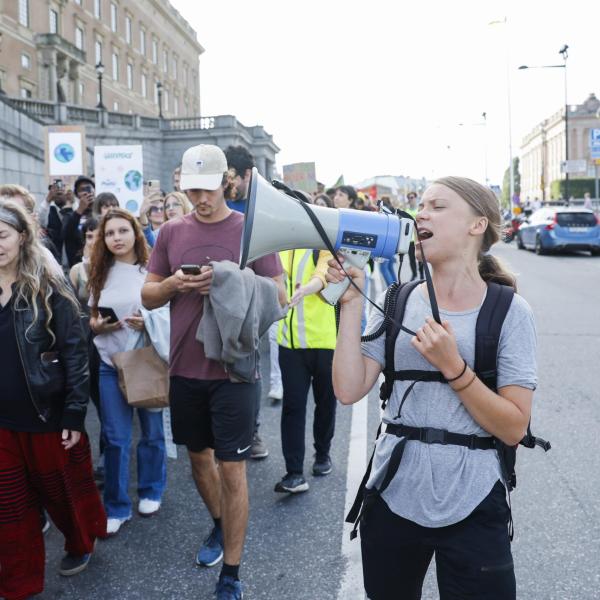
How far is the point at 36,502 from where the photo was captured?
10.7 ft

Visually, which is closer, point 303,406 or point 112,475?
point 112,475

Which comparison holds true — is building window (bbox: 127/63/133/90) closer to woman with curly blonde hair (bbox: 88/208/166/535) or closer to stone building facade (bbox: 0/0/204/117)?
stone building facade (bbox: 0/0/204/117)

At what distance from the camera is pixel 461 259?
80.9 inches

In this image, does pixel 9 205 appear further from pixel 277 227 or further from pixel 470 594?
pixel 470 594

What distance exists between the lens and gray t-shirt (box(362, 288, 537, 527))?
1.93m

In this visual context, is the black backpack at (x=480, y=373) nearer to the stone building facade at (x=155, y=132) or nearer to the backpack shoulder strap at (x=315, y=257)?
the backpack shoulder strap at (x=315, y=257)

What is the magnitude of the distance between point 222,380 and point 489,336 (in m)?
1.60

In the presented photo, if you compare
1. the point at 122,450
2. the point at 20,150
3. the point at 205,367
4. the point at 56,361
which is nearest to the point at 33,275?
the point at 56,361

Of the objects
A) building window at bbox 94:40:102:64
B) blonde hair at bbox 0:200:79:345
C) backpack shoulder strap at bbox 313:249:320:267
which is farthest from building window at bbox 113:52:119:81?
blonde hair at bbox 0:200:79:345

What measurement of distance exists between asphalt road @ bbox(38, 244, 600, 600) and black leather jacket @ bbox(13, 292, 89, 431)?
78 centimetres

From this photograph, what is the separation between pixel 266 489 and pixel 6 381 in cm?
183

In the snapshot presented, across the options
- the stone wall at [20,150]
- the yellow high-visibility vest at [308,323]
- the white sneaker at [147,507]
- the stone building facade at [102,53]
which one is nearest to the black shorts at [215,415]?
the white sneaker at [147,507]

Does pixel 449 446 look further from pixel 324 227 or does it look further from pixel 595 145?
pixel 595 145

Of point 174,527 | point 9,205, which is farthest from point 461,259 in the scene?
point 174,527
